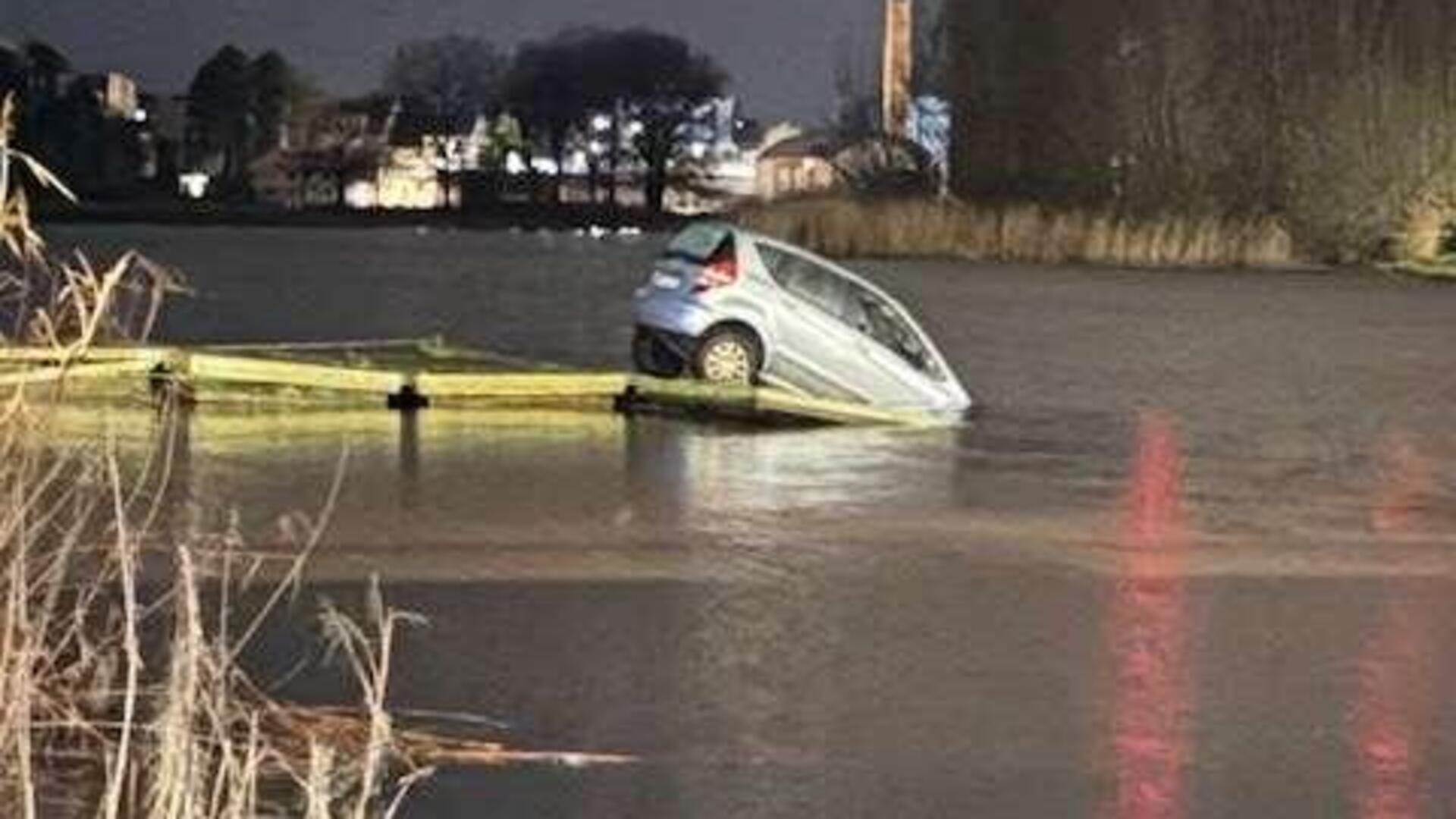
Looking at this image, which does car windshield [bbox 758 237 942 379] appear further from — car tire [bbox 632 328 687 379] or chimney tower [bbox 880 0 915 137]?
chimney tower [bbox 880 0 915 137]

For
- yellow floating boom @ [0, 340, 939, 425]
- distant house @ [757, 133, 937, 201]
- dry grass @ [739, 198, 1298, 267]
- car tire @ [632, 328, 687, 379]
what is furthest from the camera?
distant house @ [757, 133, 937, 201]

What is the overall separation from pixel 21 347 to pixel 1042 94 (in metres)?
72.0

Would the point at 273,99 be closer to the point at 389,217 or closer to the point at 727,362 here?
the point at 389,217

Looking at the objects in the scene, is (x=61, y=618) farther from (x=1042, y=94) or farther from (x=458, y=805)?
(x=1042, y=94)

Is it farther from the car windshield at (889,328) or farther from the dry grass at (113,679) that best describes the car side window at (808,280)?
the dry grass at (113,679)

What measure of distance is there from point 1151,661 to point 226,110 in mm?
136308

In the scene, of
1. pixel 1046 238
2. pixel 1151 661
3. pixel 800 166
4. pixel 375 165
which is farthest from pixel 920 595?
pixel 375 165

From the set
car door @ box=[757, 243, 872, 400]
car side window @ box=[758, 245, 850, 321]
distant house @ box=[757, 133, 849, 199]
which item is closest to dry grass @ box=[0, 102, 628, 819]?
car door @ box=[757, 243, 872, 400]

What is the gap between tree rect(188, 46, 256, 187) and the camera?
14175 centimetres

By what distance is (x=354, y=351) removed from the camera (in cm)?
2592

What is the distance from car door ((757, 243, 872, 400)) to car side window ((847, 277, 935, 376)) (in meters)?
0.14

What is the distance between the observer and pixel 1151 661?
10477 millimetres

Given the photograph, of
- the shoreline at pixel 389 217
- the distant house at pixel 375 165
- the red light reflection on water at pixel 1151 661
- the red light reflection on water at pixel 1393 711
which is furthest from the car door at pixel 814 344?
the distant house at pixel 375 165

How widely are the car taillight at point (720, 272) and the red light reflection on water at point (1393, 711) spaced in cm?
1174
